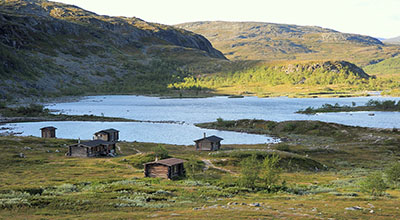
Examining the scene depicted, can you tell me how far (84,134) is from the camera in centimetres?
11712

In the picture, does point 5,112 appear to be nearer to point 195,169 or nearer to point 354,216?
point 195,169

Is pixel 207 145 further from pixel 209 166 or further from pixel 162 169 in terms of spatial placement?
pixel 162 169

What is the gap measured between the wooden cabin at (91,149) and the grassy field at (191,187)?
2879 millimetres

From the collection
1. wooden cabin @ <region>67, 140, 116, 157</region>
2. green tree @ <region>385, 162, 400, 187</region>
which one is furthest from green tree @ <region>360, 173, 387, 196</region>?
wooden cabin @ <region>67, 140, 116, 157</region>

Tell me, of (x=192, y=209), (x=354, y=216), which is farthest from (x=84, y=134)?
(x=354, y=216)

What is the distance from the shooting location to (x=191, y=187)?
46969 millimetres

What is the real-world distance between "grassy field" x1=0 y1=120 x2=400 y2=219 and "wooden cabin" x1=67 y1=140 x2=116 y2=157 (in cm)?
288

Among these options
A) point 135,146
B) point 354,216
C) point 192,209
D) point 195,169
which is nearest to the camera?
point 354,216

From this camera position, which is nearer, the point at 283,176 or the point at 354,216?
the point at 354,216

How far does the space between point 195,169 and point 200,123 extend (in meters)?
81.4

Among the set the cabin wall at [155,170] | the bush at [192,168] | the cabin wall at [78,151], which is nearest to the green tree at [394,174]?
the bush at [192,168]

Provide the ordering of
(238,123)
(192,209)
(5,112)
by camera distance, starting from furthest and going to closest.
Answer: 1. (5,112)
2. (238,123)
3. (192,209)

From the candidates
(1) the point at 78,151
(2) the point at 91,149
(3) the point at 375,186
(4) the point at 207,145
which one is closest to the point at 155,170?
(2) the point at 91,149

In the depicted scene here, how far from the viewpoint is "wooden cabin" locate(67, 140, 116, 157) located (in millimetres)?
77625
